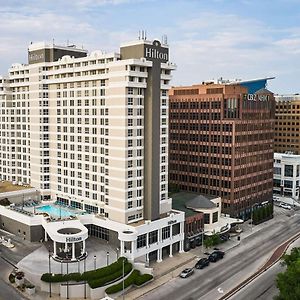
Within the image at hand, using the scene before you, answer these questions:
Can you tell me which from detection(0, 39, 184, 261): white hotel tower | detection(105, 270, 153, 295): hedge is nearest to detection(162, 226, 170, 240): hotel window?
detection(0, 39, 184, 261): white hotel tower

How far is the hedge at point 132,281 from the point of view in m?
73.6

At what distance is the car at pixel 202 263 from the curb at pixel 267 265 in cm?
964

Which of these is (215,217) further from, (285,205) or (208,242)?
(285,205)

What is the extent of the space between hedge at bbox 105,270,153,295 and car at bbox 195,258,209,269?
1231cm

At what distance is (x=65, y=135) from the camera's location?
4213 inches

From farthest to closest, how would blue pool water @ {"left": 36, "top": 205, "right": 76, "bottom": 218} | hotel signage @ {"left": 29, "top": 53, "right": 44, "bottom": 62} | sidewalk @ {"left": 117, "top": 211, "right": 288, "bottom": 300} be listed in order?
hotel signage @ {"left": 29, "top": 53, "right": 44, "bottom": 62} < blue pool water @ {"left": 36, "top": 205, "right": 76, "bottom": 218} < sidewalk @ {"left": 117, "top": 211, "right": 288, "bottom": 300}

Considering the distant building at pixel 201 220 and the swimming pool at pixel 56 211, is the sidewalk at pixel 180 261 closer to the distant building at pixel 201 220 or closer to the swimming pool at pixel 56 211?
the distant building at pixel 201 220

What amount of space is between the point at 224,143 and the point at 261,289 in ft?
163

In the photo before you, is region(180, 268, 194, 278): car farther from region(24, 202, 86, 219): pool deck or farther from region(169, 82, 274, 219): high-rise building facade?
region(169, 82, 274, 219): high-rise building facade

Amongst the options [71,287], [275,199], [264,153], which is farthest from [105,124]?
[275,199]

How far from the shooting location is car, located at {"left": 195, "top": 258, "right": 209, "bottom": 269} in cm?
8843

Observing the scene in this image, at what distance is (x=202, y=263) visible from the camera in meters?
89.4

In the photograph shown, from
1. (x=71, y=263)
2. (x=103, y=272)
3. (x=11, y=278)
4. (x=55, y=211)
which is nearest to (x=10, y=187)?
(x=55, y=211)

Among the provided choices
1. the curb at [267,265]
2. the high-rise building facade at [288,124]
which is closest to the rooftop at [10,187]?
the curb at [267,265]
